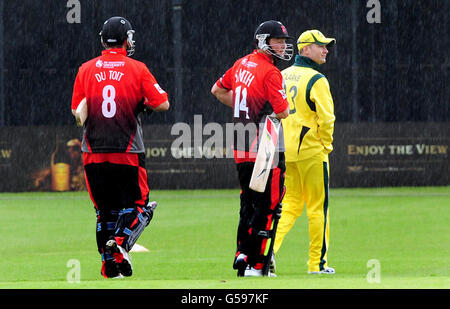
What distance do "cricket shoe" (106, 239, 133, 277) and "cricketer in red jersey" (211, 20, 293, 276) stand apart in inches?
40.4

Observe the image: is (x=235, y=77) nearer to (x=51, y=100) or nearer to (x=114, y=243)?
(x=114, y=243)

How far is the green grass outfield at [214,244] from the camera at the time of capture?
688 centimetres

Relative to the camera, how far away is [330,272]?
938 cm

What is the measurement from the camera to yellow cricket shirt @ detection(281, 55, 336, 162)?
30.5 feet

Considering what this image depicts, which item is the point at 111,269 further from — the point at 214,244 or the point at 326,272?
the point at 214,244

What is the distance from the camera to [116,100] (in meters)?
8.08

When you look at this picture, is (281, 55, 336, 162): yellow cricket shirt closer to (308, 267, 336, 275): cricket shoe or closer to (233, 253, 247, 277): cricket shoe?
(308, 267, 336, 275): cricket shoe

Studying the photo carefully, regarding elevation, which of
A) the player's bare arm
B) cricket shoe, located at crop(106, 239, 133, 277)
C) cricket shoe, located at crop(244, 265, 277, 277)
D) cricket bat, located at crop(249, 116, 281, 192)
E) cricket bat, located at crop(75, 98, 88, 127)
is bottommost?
cricket shoe, located at crop(244, 265, 277, 277)

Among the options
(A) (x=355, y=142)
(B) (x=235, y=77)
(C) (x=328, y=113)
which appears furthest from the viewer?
(A) (x=355, y=142)

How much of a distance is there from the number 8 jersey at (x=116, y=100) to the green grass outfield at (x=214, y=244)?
1.19 m

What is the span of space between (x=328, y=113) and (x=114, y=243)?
266cm
